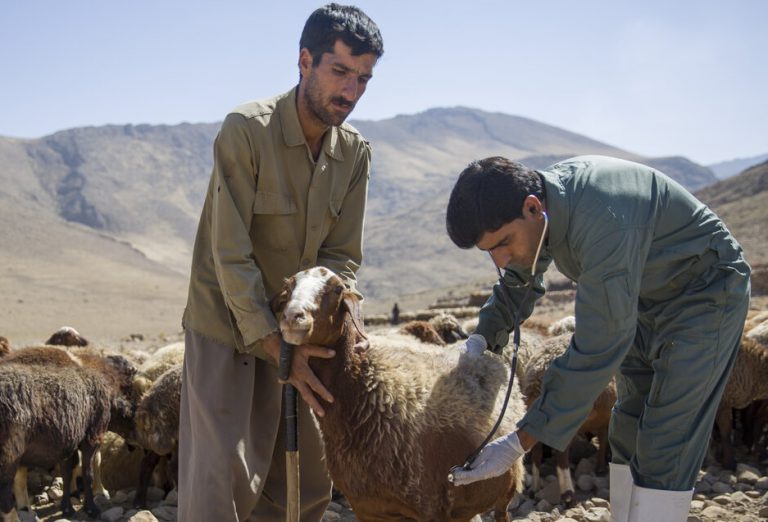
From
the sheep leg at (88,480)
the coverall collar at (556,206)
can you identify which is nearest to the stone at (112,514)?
the sheep leg at (88,480)

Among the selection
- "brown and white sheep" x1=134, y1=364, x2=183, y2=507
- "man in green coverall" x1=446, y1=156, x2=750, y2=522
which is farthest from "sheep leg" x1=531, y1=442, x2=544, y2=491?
"man in green coverall" x1=446, y1=156, x2=750, y2=522

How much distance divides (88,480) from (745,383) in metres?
6.36

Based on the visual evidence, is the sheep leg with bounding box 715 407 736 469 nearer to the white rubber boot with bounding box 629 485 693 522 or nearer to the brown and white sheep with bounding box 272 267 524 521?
the brown and white sheep with bounding box 272 267 524 521

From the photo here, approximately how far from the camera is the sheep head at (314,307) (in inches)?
143

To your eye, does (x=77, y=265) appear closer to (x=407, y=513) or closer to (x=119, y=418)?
(x=119, y=418)

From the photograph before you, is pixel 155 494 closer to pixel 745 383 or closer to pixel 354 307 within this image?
pixel 354 307

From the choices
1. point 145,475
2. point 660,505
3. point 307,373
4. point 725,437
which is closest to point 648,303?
point 660,505

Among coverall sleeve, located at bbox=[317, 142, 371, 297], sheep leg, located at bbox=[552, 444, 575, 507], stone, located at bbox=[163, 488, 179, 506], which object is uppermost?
coverall sleeve, located at bbox=[317, 142, 371, 297]

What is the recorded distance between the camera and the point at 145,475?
790 centimetres

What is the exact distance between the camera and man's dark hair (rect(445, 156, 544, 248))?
3221 mm

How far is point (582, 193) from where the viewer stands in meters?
3.28

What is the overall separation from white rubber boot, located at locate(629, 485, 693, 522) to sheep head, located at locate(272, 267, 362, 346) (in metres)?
1.53

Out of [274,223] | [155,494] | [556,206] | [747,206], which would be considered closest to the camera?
[556,206]

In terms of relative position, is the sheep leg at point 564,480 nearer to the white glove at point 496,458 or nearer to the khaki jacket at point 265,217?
the khaki jacket at point 265,217
